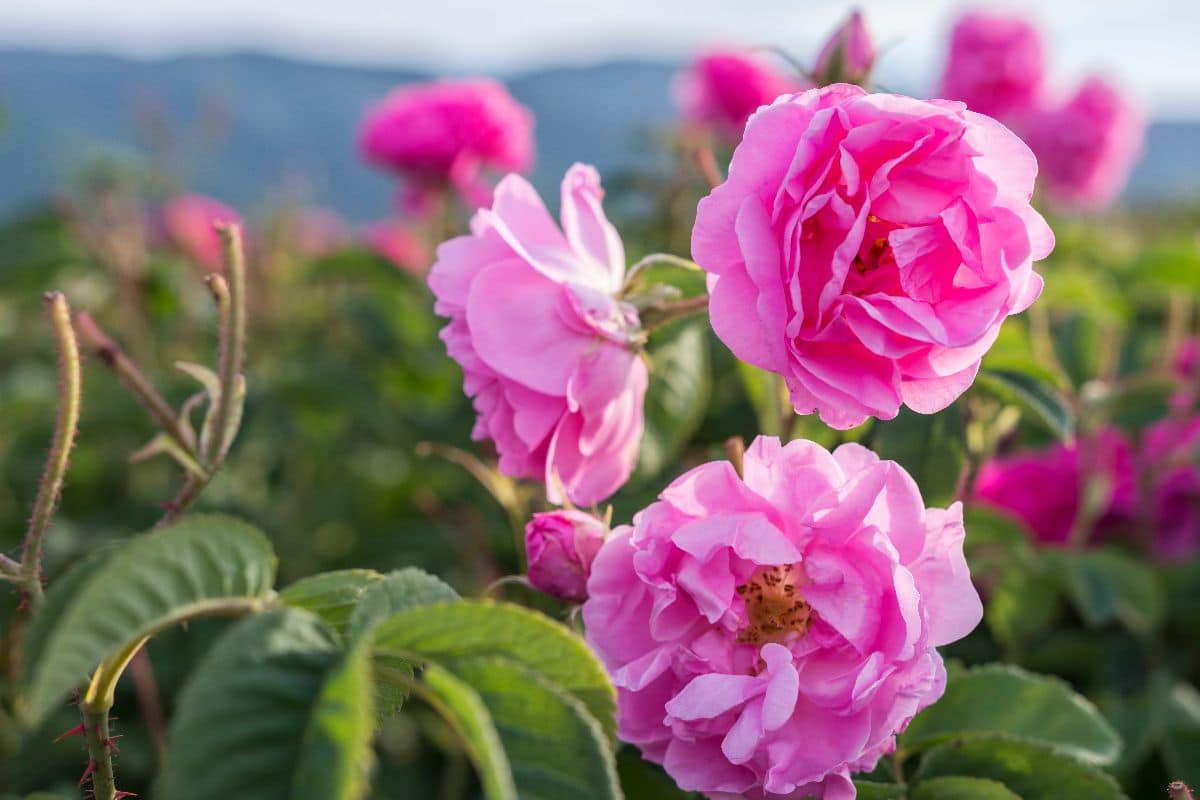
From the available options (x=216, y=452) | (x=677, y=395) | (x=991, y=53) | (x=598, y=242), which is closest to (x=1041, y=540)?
(x=677, y=395)

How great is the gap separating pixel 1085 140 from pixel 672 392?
279 centimetres

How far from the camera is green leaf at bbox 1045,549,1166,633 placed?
51.1 inches

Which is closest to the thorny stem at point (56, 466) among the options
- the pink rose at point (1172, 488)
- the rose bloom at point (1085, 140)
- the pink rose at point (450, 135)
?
the pink rose at point (1172, 488)

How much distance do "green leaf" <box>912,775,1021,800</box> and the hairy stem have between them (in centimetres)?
50

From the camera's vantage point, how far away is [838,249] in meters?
0.63

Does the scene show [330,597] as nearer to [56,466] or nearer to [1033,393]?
[56,466]

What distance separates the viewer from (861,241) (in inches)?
25.7

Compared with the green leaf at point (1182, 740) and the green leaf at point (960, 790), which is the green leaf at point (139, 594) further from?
the green leaf at point (1182, 740)

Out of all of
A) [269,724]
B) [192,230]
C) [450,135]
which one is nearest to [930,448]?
[269,724]

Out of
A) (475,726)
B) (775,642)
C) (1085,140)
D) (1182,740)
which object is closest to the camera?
(475,726)

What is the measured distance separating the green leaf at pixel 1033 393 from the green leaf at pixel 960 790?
0.31 metres

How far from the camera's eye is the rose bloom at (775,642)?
59 centimetres

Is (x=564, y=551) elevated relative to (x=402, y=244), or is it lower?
elevated

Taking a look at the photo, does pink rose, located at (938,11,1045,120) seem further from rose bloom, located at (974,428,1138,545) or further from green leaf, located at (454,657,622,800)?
green leaf, located at (454,657,622,800)
